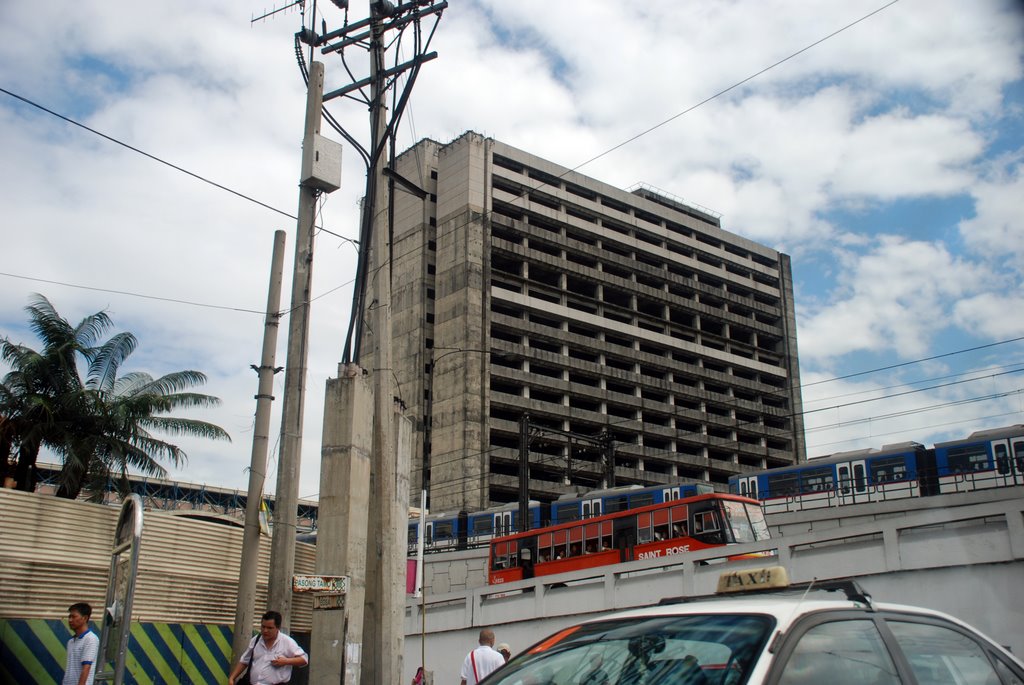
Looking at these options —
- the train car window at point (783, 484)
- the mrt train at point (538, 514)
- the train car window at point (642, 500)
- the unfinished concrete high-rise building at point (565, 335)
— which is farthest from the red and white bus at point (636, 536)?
the unfinished concrete high-rise building at point (565, 335)

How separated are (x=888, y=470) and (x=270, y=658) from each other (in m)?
32.0

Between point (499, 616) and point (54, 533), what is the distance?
16.2 m

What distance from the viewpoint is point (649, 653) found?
12.4 feet

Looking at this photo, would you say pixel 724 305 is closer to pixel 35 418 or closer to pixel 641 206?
pixel 641 206

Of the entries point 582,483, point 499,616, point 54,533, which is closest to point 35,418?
point 54,533

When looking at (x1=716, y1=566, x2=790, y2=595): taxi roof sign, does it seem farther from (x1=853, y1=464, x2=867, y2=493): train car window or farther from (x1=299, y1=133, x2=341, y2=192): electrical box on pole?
(x1=853, y1=464, x2=867, y2=493): train car window

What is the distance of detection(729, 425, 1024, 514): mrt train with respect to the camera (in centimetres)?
3247

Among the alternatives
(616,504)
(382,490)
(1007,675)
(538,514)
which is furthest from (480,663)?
(538,514)

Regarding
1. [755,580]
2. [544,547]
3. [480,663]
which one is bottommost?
[480,663]

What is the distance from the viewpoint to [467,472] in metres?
72.8

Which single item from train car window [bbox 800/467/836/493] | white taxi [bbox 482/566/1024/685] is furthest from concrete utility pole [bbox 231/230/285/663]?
train car window [bbox 800/467/836/493]

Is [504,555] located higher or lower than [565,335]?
lower

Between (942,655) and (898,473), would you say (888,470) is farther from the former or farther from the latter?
(942,655)

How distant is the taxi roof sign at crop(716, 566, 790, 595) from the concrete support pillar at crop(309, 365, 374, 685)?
6528 millimetres
